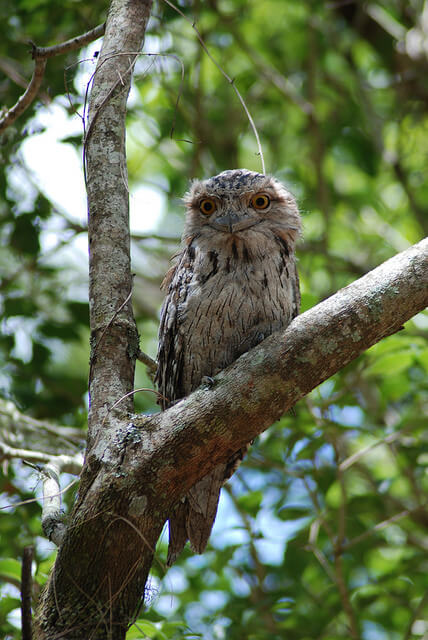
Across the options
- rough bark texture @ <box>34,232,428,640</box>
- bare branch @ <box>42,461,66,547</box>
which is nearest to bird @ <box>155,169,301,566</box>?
bare branch @ <box>42,461,66,547</box>

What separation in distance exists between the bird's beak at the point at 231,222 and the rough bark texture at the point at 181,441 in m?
0.88

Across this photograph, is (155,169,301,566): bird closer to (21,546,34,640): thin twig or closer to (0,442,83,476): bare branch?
(0,442,83,476): bare branch

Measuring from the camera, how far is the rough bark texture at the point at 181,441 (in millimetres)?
1843

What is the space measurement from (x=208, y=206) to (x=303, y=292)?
0.57 meters

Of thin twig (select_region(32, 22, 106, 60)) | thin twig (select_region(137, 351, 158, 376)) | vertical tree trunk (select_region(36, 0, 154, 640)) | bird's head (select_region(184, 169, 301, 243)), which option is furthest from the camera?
bird's head (select_region(184, 169, 301, 243))

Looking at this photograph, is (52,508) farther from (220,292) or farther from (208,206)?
(208,206)

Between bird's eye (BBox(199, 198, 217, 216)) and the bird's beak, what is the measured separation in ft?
0.26

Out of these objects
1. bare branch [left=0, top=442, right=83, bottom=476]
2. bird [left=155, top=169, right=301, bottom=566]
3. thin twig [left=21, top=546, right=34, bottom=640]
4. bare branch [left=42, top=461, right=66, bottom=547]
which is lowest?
thin twig [left=21, top=546, right=34, bottom=640]

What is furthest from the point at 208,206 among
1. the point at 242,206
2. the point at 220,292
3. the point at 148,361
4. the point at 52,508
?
the point at 52,508

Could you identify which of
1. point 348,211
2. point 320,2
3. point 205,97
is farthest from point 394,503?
point 320,2

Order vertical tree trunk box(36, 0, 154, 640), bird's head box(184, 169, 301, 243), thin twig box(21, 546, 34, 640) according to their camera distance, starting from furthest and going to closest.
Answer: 1. bird's head box(184, 169, 301, 243)
2. vertical tree trunk box(36, 0, 154, 640)
3. thin twig box(21, 546, 34, 640)

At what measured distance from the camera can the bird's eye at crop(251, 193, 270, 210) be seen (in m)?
2.90

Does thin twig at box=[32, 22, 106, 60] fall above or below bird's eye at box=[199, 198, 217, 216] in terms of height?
above

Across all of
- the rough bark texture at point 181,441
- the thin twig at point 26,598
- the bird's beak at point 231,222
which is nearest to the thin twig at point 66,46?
the bird's beak at point 231,222
